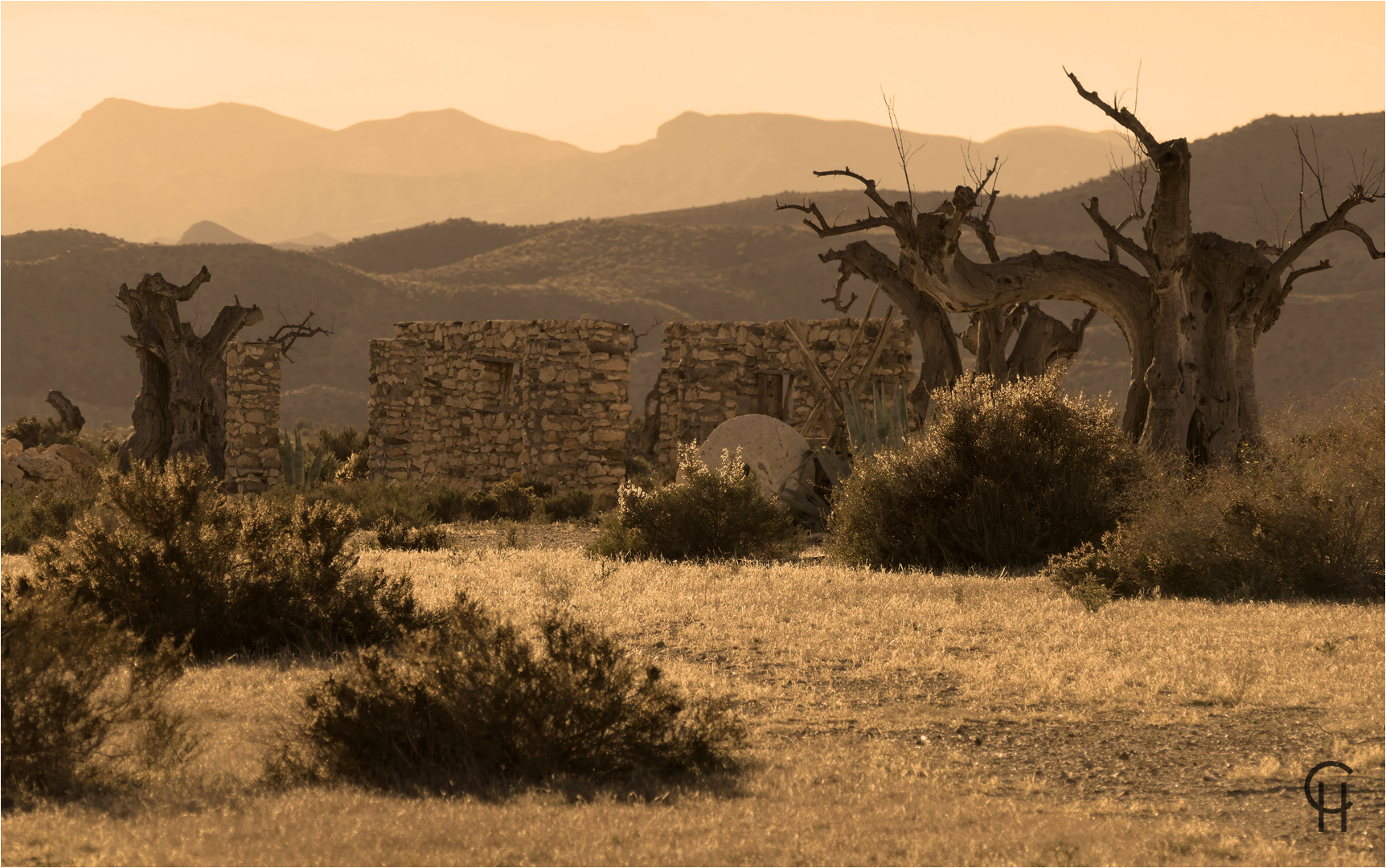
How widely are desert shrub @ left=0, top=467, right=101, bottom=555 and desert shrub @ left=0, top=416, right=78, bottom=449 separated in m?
10.9

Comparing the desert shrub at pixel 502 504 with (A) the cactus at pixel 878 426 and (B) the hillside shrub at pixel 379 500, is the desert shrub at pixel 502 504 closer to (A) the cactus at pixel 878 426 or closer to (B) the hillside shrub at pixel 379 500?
(B) the hillside shrub at pixel 379 500

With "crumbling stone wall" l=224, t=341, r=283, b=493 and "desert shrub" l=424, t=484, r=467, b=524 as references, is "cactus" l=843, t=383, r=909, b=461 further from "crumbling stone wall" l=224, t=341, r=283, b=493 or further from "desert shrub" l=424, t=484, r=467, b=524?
"crumbling stone wall" l=224, t=341, r=283, b=493

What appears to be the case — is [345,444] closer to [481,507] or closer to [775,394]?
[481,507]

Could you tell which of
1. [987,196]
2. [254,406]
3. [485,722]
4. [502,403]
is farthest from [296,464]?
[485,722]

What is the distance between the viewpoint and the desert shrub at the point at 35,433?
26.9 m

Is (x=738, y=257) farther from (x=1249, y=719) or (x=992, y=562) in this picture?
(x=1249, y=719)

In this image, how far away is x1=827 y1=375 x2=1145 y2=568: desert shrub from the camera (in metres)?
11.2

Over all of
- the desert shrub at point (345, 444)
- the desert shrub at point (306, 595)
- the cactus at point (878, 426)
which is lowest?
the desert shrub at point (345, 444)

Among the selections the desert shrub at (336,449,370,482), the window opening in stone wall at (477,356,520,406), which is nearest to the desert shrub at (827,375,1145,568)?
the window opening in stone wall at (477,356,520,406)

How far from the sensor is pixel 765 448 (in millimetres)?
16000

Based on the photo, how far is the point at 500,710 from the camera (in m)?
4.85

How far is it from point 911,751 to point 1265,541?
5074mm

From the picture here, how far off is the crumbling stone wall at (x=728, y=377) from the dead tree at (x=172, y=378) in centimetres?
702

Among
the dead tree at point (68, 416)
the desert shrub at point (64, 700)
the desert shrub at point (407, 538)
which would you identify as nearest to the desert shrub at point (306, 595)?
the desert shrub at point (64, 700)
